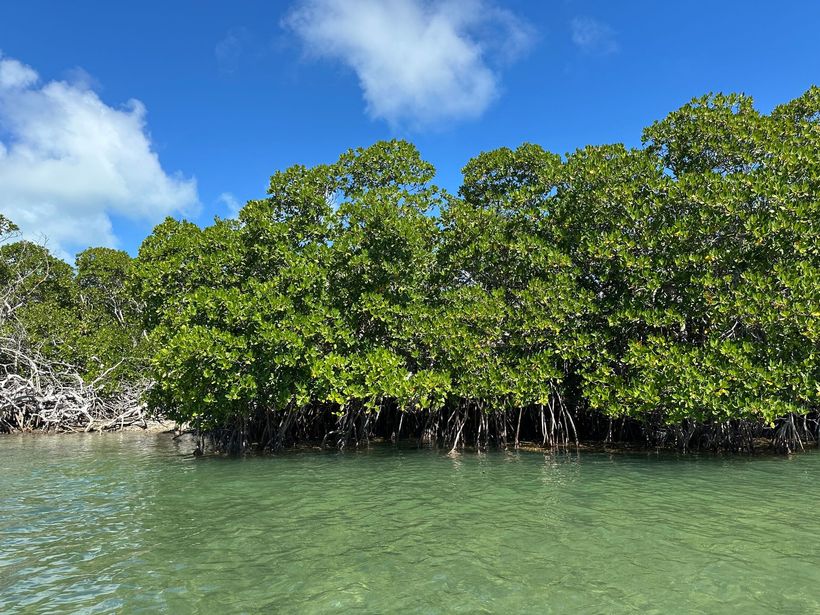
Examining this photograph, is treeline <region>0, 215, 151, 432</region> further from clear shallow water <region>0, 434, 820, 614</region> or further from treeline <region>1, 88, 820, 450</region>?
clear shallow water <region>0, 434, 820, 614</region>

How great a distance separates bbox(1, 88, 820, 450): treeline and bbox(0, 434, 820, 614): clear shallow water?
179 centimetres

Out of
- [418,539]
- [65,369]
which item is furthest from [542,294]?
[65,369]

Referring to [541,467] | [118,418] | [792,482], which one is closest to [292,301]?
[541,467]

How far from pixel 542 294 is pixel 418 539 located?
739 centimetres

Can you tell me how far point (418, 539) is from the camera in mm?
6609

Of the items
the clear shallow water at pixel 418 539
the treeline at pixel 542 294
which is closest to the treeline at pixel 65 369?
the treeline at pixel 542 294

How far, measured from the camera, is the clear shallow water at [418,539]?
195 inches

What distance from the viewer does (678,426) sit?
1251 centimetres

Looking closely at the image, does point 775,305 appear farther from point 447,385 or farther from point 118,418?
point 118,418

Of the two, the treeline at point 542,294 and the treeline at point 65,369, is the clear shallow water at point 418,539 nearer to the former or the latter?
the treeline at point 542,294

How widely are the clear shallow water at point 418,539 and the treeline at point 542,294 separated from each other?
1.79 meters

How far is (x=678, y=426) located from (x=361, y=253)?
8.13m

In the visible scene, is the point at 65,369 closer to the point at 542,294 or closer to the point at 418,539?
the point at 542,294

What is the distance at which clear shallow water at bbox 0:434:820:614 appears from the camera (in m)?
4.96
